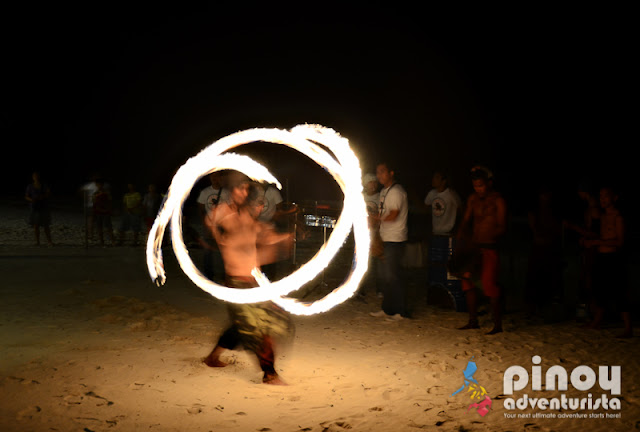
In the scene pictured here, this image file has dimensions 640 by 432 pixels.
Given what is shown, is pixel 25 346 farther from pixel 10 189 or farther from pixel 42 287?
pixel 10 189

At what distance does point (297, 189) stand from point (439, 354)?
3462cm

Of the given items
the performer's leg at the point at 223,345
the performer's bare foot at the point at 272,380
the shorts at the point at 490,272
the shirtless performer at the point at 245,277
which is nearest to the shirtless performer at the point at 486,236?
the shorts at the point at 490,272

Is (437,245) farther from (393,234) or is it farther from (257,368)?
(257,368)

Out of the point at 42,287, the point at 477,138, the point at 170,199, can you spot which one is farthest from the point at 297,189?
the point at 170,199

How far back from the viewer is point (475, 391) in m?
5.20

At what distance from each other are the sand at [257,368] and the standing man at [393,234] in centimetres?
39

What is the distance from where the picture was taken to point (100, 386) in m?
5.20

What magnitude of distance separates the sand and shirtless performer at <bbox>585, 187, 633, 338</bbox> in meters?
0.42

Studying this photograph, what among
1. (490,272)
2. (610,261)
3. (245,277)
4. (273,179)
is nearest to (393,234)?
(490,272)

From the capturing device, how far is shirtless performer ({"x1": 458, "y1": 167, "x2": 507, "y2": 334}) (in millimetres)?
7133

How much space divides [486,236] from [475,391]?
2430 millimetres

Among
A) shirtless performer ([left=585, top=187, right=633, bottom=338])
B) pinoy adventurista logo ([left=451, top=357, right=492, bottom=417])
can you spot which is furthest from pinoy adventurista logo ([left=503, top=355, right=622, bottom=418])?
shirtless performer ([left=585, top=187, right=633, bottom=338])

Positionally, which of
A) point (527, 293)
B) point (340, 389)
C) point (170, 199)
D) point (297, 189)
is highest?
point (297, 189)

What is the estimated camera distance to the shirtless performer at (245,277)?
542cm
